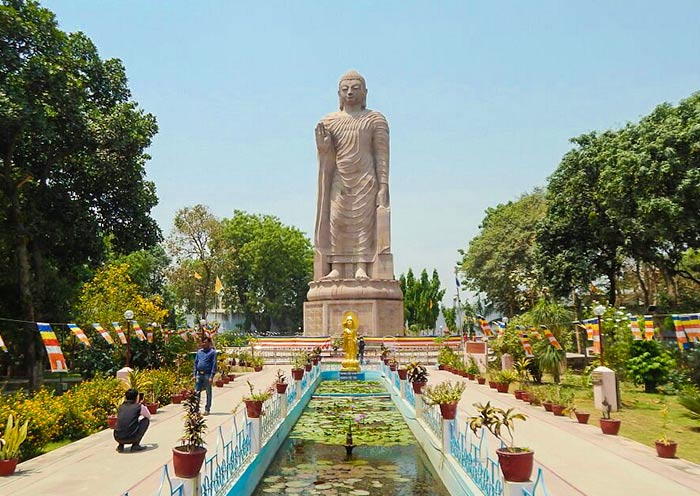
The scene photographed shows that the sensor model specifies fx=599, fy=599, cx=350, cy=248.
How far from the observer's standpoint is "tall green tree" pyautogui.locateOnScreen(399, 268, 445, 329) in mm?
64000

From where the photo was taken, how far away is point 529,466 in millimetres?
5391

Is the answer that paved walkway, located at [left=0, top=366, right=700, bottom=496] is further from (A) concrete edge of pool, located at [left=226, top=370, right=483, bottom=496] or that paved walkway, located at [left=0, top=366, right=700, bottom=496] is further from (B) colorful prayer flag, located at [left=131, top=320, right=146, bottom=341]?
(B) colorful prayer flag, located at [left=131, top=320, right=146, bottom=341]

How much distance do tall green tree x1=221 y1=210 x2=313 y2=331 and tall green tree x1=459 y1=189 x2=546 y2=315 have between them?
17026 millimetres

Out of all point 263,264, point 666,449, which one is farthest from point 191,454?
point 263,264

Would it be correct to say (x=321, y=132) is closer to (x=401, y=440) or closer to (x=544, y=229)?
(x=544, y=229)

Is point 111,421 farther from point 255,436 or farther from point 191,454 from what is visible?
point 191,454

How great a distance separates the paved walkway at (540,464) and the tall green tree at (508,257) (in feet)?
89.7

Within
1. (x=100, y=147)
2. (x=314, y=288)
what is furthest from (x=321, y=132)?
(x=100, y=147)

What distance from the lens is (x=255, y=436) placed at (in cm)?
842

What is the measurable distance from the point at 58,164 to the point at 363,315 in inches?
693

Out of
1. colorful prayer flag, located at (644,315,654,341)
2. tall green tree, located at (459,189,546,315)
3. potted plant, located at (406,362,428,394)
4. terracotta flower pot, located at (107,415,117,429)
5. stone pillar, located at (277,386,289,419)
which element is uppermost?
tall green tree, located at (459,189,546,315)

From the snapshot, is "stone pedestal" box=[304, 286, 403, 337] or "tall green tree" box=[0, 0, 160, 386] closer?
"tall green tree" box=[0, 0, 160, 386]

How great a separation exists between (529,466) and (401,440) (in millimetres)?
5540

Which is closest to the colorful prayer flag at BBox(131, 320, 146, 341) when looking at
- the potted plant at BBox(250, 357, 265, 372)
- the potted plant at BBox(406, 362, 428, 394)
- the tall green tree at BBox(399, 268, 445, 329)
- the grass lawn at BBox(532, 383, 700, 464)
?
the potted plant at BBox(406, 362, 428, 394)
